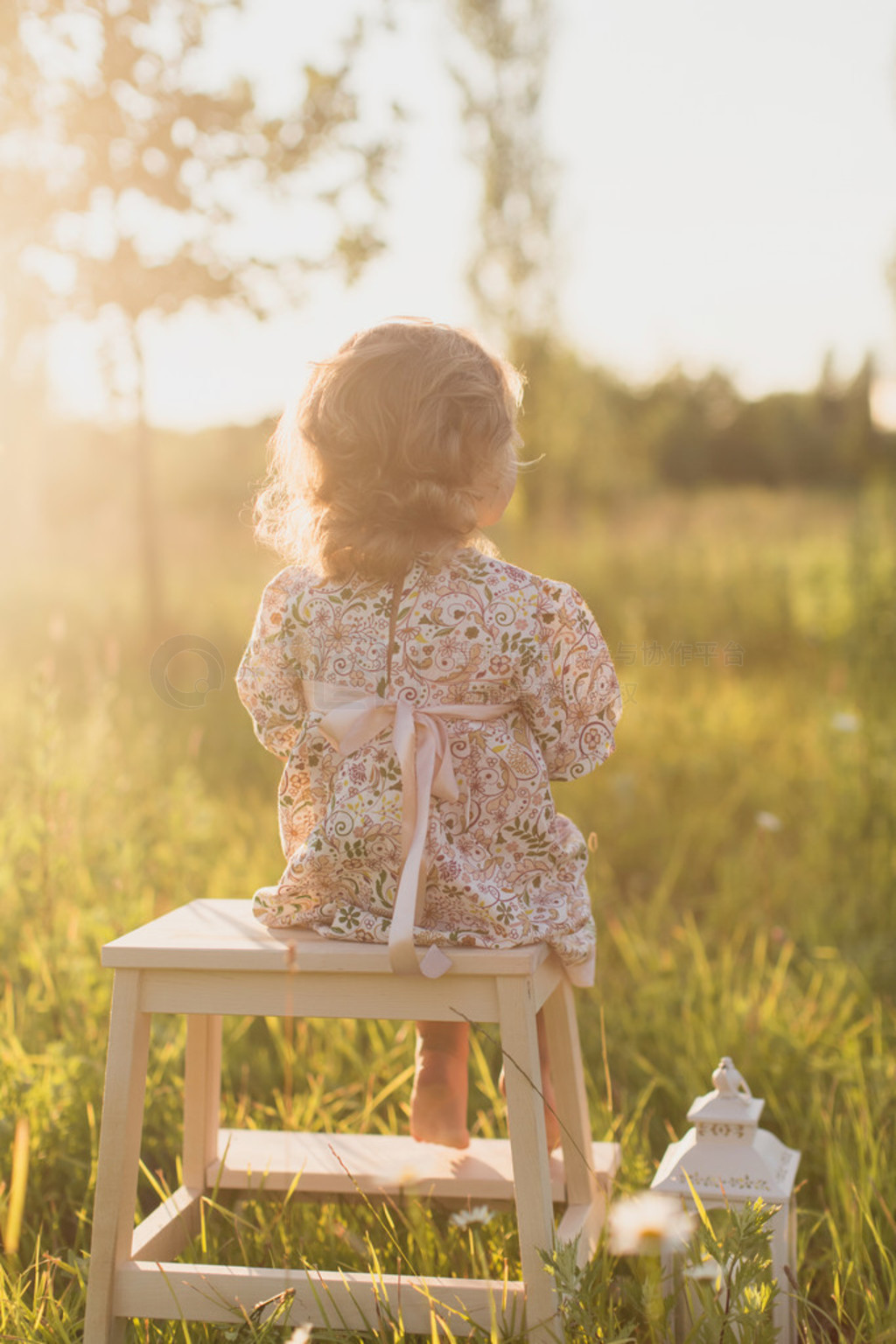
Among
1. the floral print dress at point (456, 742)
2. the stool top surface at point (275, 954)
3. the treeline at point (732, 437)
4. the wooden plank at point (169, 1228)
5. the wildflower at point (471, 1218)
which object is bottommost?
the wooden plank at point (169, 1228)

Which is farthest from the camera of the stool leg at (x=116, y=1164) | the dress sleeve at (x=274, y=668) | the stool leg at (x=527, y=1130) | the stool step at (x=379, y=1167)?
the stool step at (x=379, y=1167)

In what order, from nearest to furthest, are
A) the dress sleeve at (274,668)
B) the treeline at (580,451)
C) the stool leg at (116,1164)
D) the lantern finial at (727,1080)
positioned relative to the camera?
the stool leg at (116,1164)
the lantern finial at (727,1080)
the dress sleeve at (274,668)
the treeline at (580,451)

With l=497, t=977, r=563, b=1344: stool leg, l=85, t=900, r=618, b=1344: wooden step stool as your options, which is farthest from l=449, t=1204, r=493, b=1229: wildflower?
l=497, t=977, r=563, b=1344: stool leg

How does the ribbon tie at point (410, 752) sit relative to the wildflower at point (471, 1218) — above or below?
above

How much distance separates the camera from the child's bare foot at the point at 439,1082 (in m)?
2.04

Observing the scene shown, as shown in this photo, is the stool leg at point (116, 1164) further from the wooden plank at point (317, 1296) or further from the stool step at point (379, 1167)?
the stool step at point (379, 1167)

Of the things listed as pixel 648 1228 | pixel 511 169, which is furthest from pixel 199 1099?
pixel 511 169

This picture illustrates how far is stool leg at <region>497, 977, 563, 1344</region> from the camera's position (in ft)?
5.38

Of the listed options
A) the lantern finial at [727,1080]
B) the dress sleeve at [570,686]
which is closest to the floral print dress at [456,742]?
the dress sleeve at [570,686]

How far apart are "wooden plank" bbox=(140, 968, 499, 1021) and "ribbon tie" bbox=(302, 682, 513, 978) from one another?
0.05 metres

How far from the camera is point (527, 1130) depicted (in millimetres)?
1675

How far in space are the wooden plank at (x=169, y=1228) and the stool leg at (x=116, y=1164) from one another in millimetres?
62

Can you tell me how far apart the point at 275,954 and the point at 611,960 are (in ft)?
5.62

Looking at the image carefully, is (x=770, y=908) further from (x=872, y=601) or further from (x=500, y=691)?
(x=500, y=691)
